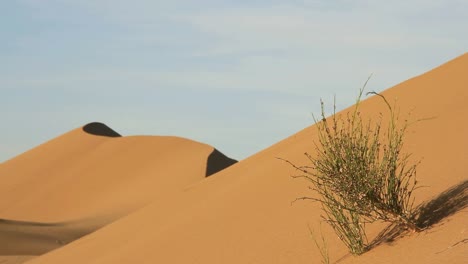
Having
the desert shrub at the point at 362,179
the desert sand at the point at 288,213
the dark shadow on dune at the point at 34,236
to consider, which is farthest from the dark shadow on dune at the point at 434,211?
the dark shadow on dune at the point at 34,236

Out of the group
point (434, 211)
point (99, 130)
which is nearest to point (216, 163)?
point (99, 130)

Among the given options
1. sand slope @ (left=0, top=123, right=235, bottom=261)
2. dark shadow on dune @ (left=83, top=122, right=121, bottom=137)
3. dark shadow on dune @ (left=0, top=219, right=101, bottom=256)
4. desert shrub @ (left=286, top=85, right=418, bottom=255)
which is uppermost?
dark shadow on dune @ (left=83, top=122, right=121, bottom=137)

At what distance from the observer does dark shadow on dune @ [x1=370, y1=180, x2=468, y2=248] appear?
941 cm

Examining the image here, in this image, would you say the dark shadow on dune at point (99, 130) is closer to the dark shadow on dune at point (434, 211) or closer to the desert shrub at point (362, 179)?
the dark shadow on dune at point (434, 211)

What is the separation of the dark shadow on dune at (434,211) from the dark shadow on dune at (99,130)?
46.2 meters

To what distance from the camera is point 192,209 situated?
16172 millimetres

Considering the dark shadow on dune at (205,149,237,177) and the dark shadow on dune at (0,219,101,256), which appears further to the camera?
the dark shadow on dune at (205,149,237,177)

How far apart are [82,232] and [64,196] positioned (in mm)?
13595

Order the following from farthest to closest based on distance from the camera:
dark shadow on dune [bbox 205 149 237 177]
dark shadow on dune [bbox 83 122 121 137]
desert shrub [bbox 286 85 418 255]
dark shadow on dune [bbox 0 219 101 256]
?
dark shadow on dune [bbox 83 122 121 137] < dark shadow on dune [bbox 205 149 237 177] < dark shadow on dune [bbox 0 219 101 256] < desert shrub [bbox 286 85 418 255]

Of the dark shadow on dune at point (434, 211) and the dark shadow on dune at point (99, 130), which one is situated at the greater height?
the dark shadow on dune at point (99, 130)

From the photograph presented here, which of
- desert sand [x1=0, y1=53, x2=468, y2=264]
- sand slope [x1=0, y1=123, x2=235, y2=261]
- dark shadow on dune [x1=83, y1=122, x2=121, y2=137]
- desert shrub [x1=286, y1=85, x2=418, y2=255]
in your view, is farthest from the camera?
dark shadow on dune [x1=83, y1=122, x2=121, y2=137]

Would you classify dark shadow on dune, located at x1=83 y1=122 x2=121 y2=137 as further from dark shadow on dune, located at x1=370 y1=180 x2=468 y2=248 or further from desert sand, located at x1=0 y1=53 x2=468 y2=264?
dark shadow on dune, located at x1=370 y1=180 x2=468 y2=248

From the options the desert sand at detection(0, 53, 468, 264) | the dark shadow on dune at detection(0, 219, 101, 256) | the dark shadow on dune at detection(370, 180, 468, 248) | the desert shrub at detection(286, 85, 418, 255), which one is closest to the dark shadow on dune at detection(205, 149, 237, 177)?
the dark shadow on dune at detection(0, 219, 101, 256)

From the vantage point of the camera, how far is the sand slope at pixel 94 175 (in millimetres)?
43969
